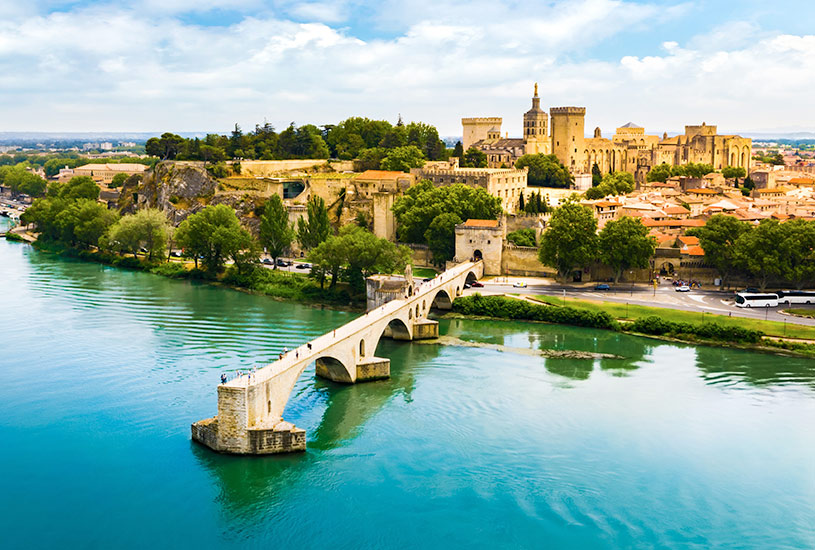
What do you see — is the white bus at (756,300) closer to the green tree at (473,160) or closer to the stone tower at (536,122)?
the green tree at (473,160)

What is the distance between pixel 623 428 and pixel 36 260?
31014 mm

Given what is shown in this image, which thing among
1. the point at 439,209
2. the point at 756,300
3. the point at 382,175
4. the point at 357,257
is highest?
the point at 382,175

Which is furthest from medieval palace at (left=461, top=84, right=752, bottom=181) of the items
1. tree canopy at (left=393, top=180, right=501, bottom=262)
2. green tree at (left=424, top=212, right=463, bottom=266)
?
green tree at (left=424, top=212, right=463, bottom=266)

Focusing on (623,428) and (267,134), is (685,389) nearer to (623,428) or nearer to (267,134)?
(623,428)

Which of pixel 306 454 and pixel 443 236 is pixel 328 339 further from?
pixel 443 236

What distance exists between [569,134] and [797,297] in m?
27.0

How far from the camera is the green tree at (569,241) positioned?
2825cm

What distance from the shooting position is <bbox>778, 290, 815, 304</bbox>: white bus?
25.1 metres

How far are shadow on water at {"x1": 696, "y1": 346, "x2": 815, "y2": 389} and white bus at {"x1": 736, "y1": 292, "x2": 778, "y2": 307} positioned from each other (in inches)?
144

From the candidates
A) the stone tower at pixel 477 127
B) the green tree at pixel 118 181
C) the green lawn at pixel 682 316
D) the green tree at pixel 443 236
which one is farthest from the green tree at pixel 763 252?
the green tree at pixel 118 181

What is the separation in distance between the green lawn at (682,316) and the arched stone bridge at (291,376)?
17.6 ft

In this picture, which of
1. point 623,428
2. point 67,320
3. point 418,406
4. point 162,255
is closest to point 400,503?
point 418,406

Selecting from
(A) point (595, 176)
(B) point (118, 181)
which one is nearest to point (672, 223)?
(A) point (595, 176)

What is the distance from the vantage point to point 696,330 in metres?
22.5
